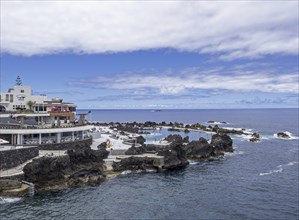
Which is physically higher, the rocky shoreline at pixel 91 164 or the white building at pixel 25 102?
the white building at pixel 25 102

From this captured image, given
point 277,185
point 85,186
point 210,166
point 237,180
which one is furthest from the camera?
point 210,166

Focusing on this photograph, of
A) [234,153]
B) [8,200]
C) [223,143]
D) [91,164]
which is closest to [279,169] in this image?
[234,153]

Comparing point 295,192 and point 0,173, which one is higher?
point 0,173

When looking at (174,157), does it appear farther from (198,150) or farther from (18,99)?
(18,99)

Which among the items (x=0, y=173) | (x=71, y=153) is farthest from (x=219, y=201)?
(x=0, y=173)

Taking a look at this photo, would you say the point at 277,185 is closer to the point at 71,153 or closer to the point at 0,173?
the point at 71,153

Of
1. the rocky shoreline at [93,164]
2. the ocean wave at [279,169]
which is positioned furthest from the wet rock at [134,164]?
the ocean wave at [279,169]

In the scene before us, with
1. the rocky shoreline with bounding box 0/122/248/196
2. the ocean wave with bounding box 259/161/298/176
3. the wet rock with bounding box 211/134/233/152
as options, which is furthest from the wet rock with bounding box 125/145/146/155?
the wet rock with bounding box 211/134/233/152

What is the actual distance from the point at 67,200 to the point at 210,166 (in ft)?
117

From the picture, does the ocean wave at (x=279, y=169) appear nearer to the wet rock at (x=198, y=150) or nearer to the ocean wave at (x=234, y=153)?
the ocean wave at (x=234, y=153)

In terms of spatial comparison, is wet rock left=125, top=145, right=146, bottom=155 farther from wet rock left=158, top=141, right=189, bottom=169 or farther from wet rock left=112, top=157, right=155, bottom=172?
wet rock left=158, top=141, right=189, bottom=169

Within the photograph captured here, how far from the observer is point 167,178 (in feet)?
203

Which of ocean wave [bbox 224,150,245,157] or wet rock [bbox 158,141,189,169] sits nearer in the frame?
wet rock [bbox 158,141,189,169]

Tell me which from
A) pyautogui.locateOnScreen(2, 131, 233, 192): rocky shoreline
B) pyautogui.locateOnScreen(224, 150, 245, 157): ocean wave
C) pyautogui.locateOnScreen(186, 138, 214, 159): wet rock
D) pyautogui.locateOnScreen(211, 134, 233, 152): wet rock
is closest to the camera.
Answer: pyautogui.locateOnScreen(2, 131, 233, 192): rocky shoreline
